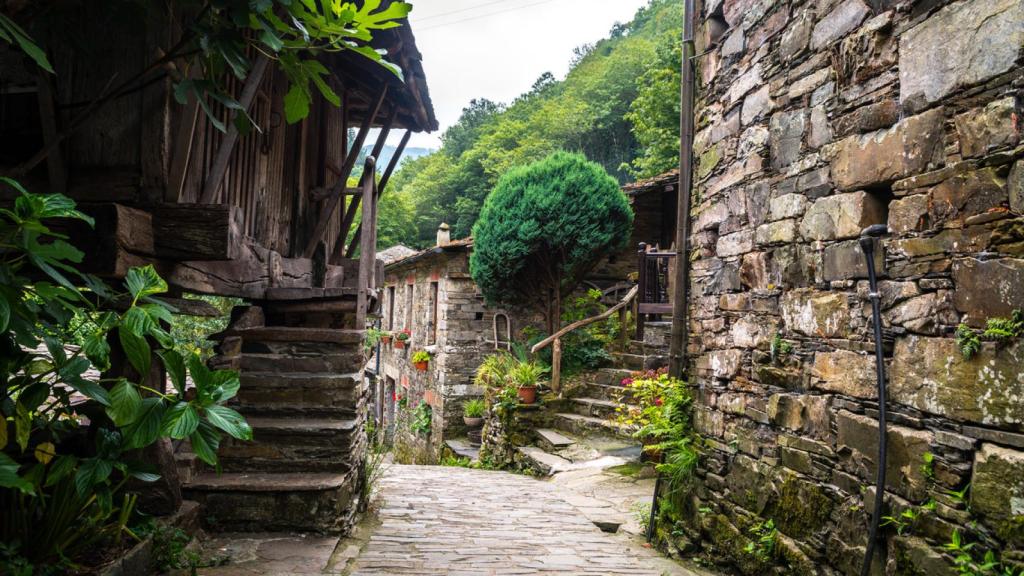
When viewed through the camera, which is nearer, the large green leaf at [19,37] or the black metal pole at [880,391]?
the large green leaf at [19,37]

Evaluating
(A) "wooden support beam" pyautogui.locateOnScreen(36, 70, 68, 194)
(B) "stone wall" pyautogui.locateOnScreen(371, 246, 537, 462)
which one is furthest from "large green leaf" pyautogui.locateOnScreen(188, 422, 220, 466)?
(B) "stone wall" pyautogui.locateOnScreen(371, 246, 537, 462)

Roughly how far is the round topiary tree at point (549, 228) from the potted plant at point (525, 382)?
1.84 meters

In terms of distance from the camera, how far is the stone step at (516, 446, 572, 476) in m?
7.72

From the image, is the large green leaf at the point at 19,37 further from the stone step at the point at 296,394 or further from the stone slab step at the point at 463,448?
the stone slab step at the point at 463,448

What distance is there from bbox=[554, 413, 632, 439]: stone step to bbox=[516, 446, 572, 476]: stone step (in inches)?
21.0

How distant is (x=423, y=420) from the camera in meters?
12.8

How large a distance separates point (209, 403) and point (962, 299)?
8.50 ft

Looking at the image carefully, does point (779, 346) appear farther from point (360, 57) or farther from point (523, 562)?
point (360, 57)

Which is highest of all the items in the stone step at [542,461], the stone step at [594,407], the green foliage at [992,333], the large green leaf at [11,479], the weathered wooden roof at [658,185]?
the weathered wooden roof at [658,185]

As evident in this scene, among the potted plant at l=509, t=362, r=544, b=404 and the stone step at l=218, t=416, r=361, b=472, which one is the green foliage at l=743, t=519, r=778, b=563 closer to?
the stone step at l=218, t=416, r=361, b=472

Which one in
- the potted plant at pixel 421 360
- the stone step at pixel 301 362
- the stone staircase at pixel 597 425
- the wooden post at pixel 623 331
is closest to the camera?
the stone step at pixel 301 362

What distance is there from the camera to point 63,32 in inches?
99.9

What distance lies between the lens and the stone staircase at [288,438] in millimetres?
3953

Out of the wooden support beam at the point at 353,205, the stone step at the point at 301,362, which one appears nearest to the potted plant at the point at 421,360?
the wooden support beam at the point at 353,205
